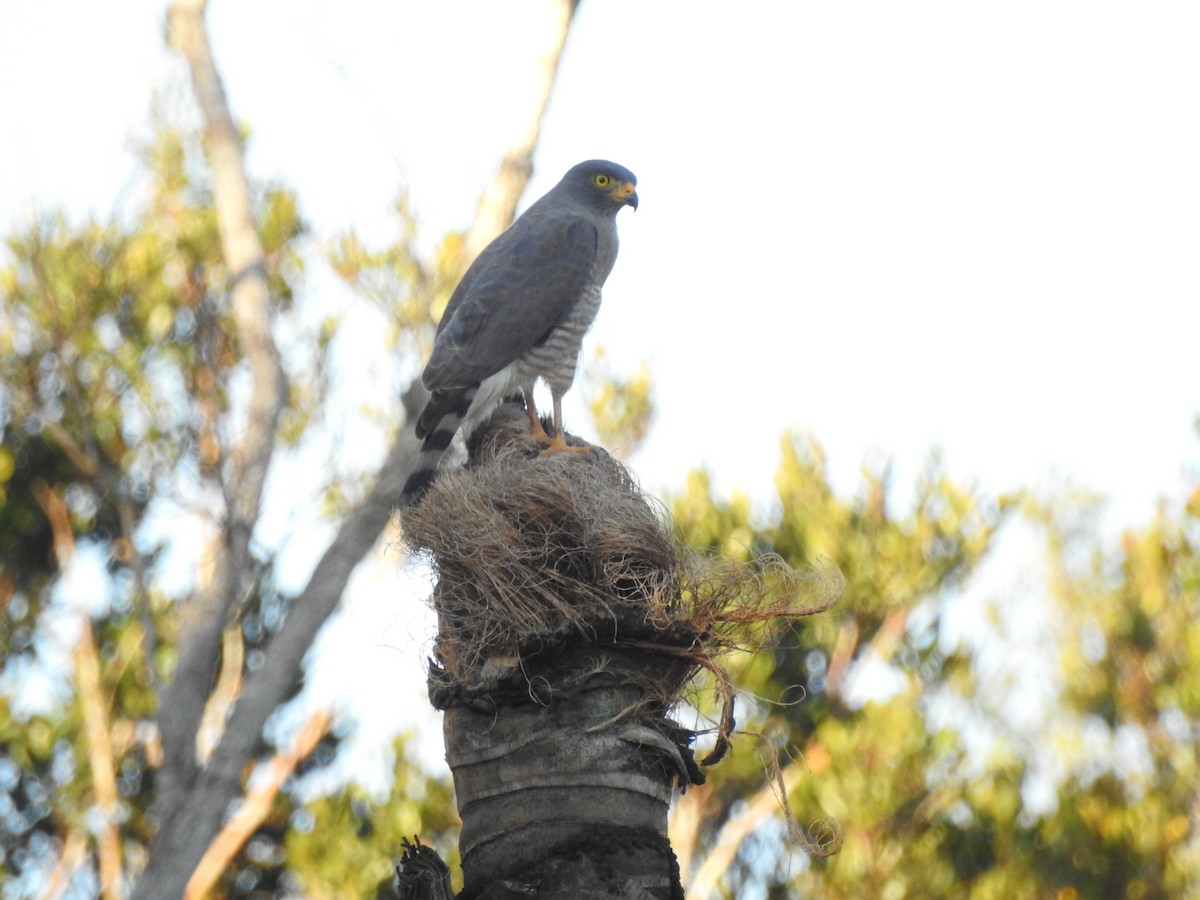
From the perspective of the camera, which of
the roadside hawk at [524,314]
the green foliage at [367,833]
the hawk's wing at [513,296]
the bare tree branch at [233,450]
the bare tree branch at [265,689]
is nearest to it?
the roadside hawk at [524,314]

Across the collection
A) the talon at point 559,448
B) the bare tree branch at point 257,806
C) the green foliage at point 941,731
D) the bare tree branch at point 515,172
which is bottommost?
the bare tree branch at point 257,806

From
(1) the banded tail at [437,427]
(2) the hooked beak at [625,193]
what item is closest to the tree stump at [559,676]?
(1) the banded tail at [437,427]

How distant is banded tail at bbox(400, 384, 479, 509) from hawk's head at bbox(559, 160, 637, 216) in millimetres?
1652

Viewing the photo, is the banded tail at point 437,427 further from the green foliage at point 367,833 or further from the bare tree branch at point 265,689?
the green foliage at point 367,833

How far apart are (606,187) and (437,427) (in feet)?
6.97

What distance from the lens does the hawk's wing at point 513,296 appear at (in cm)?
502

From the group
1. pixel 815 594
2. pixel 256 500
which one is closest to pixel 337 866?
pixel 256 500

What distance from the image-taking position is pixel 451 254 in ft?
26.8

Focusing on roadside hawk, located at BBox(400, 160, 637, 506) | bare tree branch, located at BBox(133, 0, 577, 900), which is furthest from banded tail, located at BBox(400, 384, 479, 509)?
bare tree branch, located at BBox(133, 0, 577, 900)

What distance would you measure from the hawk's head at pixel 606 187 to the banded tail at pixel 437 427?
1.65 m

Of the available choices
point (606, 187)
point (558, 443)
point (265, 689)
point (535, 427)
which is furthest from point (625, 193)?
point (265, 689)

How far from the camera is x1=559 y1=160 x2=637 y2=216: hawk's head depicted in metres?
6.18

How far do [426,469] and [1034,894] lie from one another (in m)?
6.63

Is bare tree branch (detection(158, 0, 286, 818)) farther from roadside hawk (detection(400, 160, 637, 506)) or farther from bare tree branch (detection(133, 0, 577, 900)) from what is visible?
roadside hawk (detection(400, 160, 637, 506))
